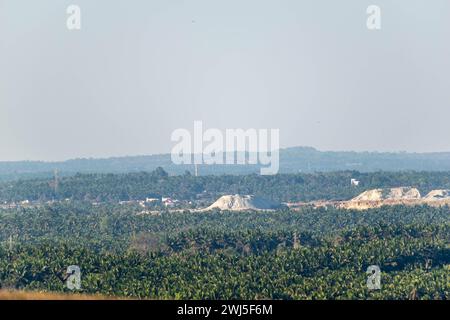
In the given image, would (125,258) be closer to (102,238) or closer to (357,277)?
(357,277)

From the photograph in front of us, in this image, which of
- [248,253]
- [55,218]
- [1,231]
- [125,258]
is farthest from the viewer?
[55,218]

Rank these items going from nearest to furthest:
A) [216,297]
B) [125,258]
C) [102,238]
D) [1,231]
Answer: [216,297]
[125,258]
[102,238]
[1,231]

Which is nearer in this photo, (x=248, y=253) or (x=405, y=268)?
(x=405, y=268)
